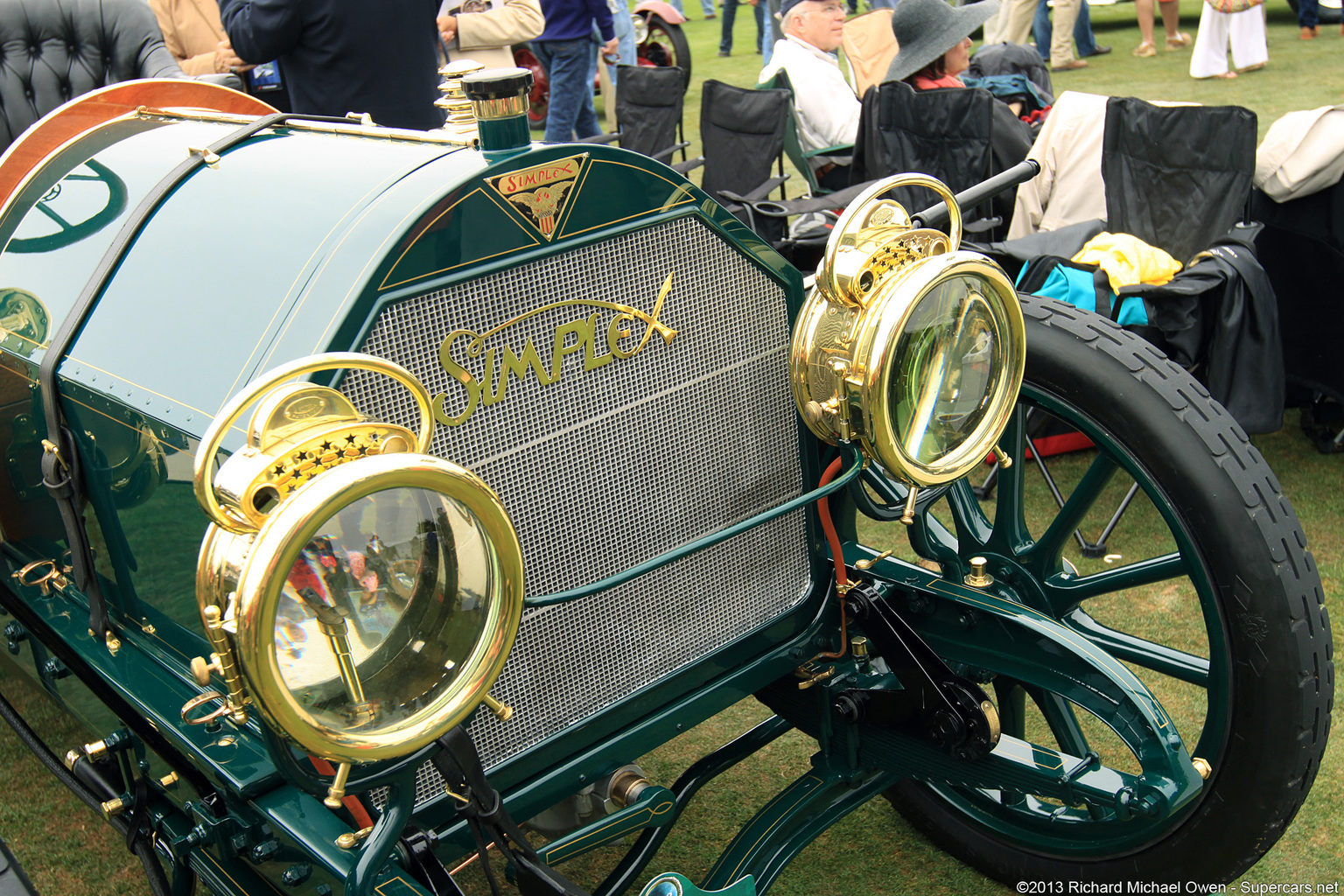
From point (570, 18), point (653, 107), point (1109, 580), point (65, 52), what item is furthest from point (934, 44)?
point (1109, 580)

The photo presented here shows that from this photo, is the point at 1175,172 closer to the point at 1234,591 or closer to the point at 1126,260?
the point at 1126,260

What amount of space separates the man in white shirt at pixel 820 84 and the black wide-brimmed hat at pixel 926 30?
48 cm

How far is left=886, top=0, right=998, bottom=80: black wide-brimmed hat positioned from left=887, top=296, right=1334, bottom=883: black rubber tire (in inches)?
149


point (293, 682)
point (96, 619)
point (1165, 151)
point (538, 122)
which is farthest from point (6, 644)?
point (538, 122)

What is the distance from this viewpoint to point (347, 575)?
1.19 metres

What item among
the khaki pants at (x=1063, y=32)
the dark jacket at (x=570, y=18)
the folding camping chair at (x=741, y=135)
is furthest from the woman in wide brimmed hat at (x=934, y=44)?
the khaki pants at (x=1063, y=32)

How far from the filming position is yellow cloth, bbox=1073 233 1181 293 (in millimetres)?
3680

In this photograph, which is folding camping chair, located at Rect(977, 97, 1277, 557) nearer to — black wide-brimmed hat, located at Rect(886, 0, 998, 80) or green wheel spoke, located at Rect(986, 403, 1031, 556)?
black wide-brimmed hat, located at Rect(886, 0, 998, 80)

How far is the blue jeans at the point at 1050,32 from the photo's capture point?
1051 cm

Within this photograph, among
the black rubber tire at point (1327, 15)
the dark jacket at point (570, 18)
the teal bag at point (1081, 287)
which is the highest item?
the dark jacket at point (570, 18)

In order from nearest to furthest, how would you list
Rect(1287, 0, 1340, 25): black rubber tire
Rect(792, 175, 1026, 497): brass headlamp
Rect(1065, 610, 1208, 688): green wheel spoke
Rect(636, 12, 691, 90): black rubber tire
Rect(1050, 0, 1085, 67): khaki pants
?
1. Rect(792, 175, 1026, 497): brass headlamp
2. Rect(1065, 610, 1208, 688): green wheel spoke
3. Rect(636, 12, 691, 90): black rubber tire
4. Rect(1050, 0, 1085, 67): khaki pants
5. Rect(1287, 0, 1340, 25): black rubber tire

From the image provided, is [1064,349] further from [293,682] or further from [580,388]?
[293,682]

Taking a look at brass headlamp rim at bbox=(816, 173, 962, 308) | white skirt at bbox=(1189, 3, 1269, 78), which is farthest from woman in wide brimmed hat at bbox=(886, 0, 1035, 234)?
white skirt at bbox=(1189, 3, 1269, 78)

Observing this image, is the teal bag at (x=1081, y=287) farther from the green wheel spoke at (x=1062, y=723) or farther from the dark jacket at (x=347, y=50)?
the dark jacket at (x=347, y=50)
